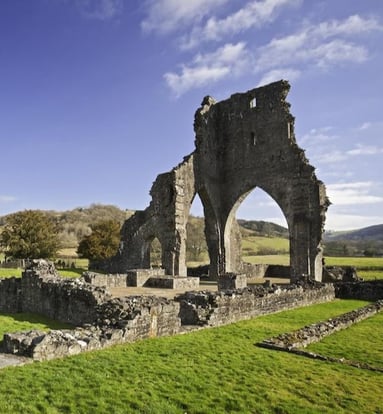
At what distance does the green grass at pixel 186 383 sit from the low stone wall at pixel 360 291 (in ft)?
46.7

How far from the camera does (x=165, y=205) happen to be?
29.9 meters

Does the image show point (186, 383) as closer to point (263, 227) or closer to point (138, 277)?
point (138, 277)

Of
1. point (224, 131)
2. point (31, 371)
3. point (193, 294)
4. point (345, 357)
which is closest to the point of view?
point (31, 371)

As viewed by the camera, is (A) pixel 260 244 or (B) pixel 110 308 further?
(A) pixel 260 244

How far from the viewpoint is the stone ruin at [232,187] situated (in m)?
27.4

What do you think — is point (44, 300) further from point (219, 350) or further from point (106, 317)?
point (219, 350)

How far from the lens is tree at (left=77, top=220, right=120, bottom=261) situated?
42.3 meters

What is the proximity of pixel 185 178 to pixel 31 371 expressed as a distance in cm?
2366

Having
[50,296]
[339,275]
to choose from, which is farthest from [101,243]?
[50,296]

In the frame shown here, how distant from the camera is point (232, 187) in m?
32.6

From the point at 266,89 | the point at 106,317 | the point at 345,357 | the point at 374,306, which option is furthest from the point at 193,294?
the point at 266,89

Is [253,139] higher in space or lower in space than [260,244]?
higher

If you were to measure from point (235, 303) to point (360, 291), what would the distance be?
445 inches

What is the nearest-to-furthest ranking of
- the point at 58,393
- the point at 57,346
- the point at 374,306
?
the point at 58,393 → the point at 57,346 → the point at 374,306
